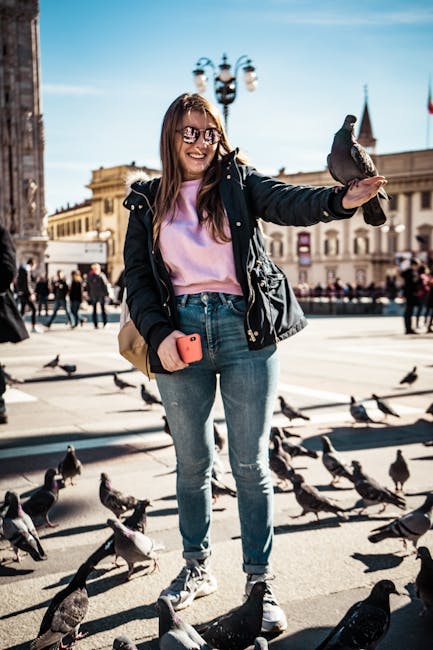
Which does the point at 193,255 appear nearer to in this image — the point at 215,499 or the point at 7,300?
the point at 215,499

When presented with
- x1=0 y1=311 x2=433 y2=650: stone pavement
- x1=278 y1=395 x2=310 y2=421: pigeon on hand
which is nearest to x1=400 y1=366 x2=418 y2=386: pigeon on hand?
x1=0 y1=311 x2=433 y2=650: stone pavement

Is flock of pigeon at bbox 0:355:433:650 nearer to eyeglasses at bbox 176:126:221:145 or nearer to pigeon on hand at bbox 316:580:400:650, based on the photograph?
pigeon on hand at bbox 316:580:400:650

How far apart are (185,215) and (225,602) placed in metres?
1.51

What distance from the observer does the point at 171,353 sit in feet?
7.99

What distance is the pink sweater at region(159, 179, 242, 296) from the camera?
8.35 ft

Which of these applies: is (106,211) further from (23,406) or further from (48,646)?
(48,646)

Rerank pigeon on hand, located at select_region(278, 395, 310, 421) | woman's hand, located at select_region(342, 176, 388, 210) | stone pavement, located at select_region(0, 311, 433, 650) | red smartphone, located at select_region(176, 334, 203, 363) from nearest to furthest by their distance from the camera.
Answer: woman's hand, located at select_region(342, 176, 388, 210)
red smartphone, located at select_region(176, 334, 203, 363)
stone pavement, located at select_region(0, 311, 433, 650)
pigeon on hand, located at select_region(278, 395, 310, 421)

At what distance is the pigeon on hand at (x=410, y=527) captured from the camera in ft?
10.5

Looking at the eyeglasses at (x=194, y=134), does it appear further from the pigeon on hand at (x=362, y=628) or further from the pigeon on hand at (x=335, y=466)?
the pigeon on hand at (x=335, y=466)

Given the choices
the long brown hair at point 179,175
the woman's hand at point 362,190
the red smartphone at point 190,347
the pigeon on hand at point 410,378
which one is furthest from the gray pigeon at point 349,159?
the pigeon on hand at point 410,378

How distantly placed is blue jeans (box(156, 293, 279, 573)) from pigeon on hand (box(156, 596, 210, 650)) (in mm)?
508

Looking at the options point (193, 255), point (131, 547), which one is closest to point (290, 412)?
point (131, 547)

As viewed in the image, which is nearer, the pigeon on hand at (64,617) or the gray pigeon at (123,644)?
the gray pigeon at (123,644)

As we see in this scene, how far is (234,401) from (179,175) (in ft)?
2.88
